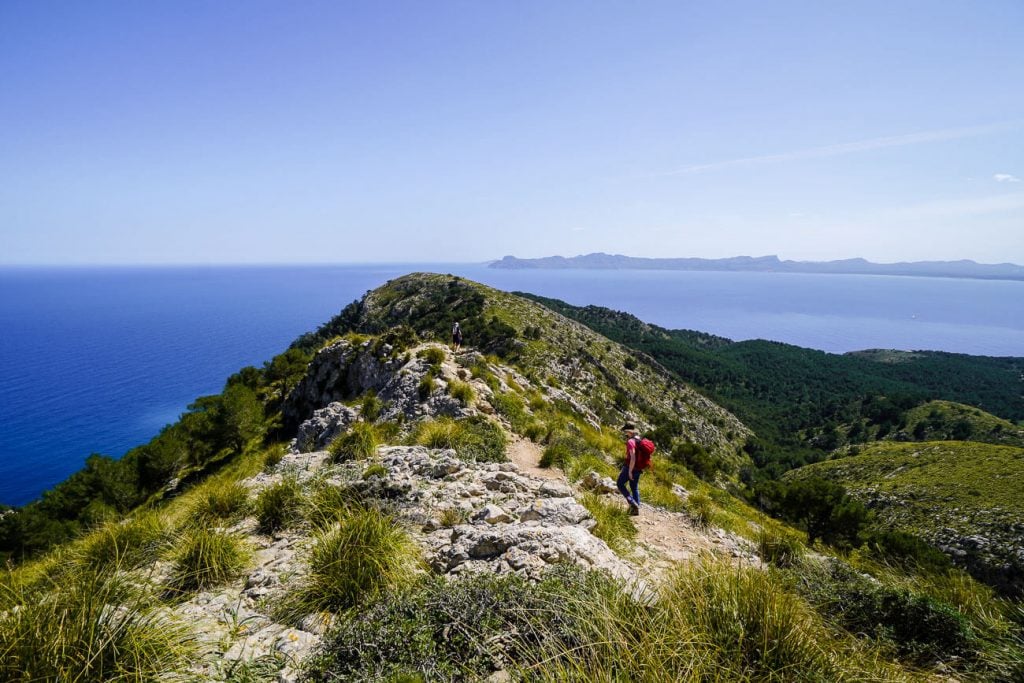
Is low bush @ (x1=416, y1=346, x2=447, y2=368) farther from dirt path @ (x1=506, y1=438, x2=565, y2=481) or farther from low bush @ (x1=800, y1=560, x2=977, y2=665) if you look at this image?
low bush @ (x1=800, y1=560, x2=977, y2=665)

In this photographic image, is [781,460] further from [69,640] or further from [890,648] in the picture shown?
[69,640]

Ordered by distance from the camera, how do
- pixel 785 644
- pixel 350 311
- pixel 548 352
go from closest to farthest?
pixel 785 644 → pixel 548 352 → pixel 350 311

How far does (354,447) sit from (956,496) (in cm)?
→ 6288

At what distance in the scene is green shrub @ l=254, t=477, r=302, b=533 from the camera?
23.6ft

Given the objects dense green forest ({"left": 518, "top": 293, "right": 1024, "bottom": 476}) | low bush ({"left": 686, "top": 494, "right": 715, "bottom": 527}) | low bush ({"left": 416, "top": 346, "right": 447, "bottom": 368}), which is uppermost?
low bush ({"left": 416, "top": 346, "right": 447, "bottom": 368})

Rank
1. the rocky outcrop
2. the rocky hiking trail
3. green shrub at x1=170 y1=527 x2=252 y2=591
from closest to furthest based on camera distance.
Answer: the rocky hiking trail < green shrub at x1=170 y1=527 x2=252 y2=591 < the rocky outcrop

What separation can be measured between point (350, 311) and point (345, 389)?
7630cm

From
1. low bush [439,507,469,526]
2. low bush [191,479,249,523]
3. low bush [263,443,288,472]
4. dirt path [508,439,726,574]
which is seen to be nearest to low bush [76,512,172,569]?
low bush [191,479,249,523]

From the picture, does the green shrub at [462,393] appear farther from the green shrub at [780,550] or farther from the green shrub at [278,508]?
the green shrub at [780,550]

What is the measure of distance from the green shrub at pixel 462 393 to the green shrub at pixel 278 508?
25.7 ft

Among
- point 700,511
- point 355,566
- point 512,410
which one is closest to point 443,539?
point 355,566

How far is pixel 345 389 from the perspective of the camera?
2489cm

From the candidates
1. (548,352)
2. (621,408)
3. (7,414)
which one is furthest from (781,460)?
(7,414)

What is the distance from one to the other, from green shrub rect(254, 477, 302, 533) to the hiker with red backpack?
6.80m
